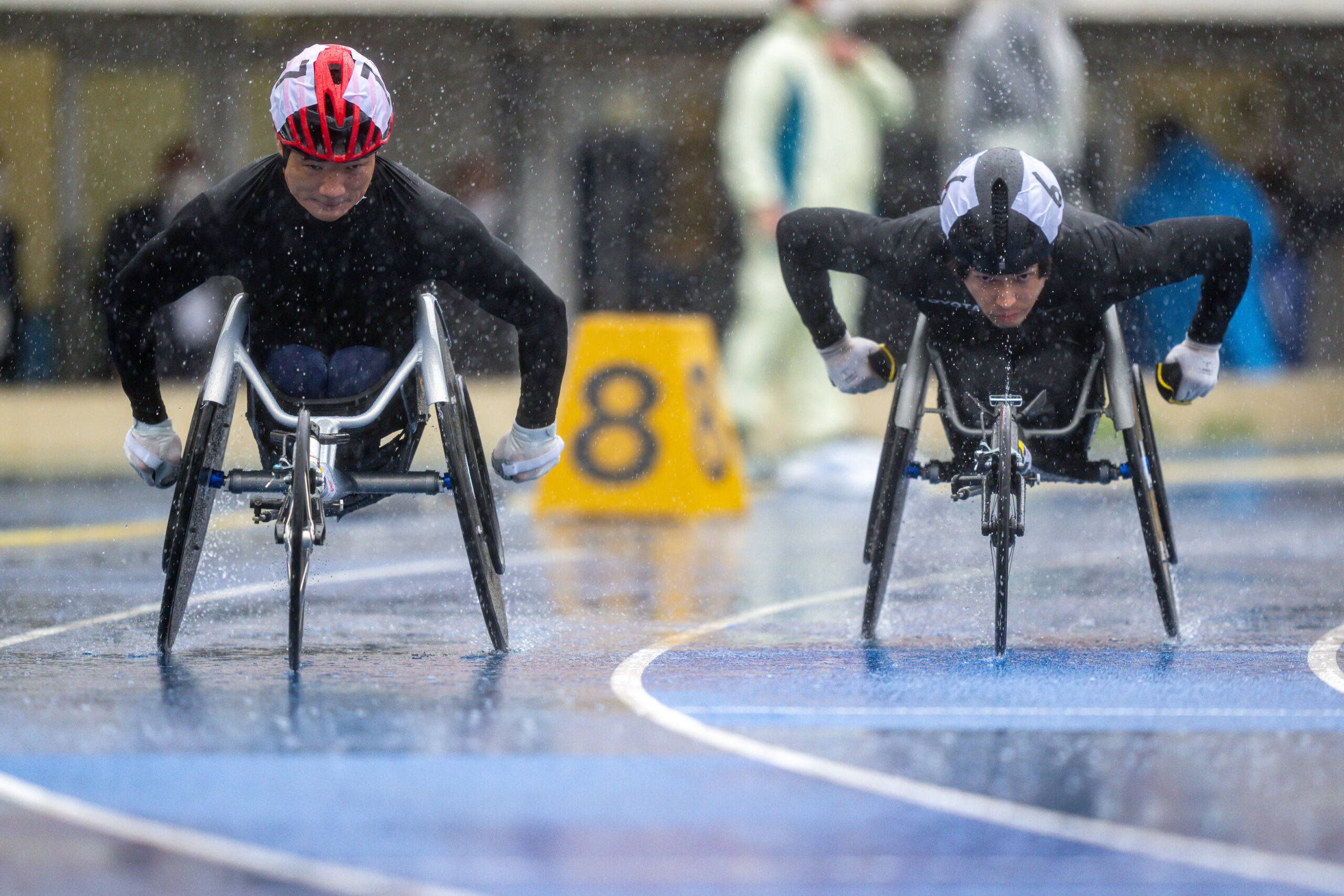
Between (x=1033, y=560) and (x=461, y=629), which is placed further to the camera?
(x=1033, y=560)

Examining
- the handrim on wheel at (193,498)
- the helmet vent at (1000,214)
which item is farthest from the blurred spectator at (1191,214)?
the handrim on wheel at (193,498)

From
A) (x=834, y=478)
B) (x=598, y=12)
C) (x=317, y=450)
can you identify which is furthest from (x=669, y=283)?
(x=317, y=450)

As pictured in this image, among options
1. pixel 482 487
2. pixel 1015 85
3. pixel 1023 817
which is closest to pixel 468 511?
pixel 482 487

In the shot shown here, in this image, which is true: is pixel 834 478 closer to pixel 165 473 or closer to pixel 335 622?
pixel 335 622

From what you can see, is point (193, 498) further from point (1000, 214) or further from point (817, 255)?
point (1000, 214)

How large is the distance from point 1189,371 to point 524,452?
2117 millimetres

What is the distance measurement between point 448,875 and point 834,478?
9494 mm

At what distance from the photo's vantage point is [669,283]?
19344 mm

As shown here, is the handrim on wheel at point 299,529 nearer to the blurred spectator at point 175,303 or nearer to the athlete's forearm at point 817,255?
the athlete's forearm at point 817,255

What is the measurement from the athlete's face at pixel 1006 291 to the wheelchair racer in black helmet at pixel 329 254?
1243 mm

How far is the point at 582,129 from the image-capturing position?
19000mm

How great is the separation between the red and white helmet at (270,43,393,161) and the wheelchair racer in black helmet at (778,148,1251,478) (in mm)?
1423

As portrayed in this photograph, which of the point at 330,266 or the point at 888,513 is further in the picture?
the point at 888,513

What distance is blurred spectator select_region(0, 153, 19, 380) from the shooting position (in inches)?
720
